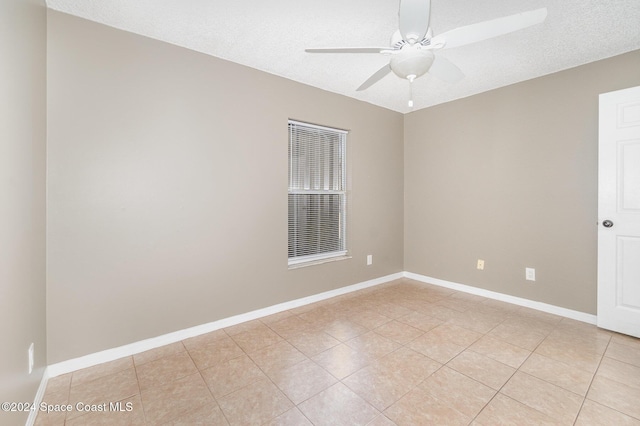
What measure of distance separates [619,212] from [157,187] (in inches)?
153

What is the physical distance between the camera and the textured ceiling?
6.08ft

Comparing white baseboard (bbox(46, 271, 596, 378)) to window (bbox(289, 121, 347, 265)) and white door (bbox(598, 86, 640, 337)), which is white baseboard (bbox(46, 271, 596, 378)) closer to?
white door (bbox(598, 86, 640, 337))

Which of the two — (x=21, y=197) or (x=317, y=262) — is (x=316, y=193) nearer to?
(x=317, y=262)

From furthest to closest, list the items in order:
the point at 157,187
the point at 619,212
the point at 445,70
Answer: the point at 619,212 → the point at 157,187 → the point at 445,70

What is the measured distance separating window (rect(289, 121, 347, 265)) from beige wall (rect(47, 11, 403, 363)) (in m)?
0.20

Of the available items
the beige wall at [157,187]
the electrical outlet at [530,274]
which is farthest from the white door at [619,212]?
the beige wall at [157,187]

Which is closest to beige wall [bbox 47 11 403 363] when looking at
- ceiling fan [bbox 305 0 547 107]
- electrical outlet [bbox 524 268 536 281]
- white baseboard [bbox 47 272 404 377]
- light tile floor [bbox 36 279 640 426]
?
white baseboard [bbox 47 272 404 377]

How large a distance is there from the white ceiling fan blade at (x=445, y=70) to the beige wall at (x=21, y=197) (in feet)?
6.96

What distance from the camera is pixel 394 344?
226cm

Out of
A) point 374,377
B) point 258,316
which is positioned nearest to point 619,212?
point 374,377

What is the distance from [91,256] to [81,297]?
288mm

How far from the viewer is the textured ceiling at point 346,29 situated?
1.85 meters

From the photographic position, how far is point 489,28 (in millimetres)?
1448

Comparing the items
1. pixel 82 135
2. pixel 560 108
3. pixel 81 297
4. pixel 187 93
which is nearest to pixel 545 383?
pixel 560 108
